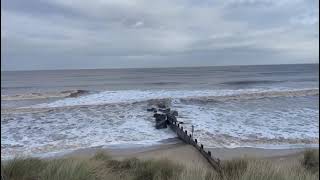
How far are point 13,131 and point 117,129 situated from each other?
526 centimetres

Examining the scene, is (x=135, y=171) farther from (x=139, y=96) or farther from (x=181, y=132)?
(x=139, y=96)

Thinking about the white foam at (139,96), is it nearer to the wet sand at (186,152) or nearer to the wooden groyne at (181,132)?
the wooden groyne at (181,132)

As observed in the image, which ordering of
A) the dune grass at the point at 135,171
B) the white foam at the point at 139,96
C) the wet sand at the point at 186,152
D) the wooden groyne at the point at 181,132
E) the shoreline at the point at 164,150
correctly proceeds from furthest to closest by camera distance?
the white foam at the point at 139,96 → the shoreline at the point at 164,150 → the wet sand at the point at 186,152 → the wooden groyne at the point at 181,132 → the dune grass at the point at 135,171

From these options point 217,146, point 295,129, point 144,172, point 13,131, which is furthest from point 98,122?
point 144,172

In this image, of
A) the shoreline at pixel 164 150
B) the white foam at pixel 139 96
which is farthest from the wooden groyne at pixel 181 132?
the white foam at pixel 139 96

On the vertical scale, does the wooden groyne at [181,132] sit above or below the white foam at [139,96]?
above

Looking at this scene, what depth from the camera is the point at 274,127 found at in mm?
18953

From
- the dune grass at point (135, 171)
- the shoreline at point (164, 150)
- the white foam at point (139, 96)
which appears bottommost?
the white foam at point (139, 96)

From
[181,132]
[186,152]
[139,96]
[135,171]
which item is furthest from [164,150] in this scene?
[139,96]

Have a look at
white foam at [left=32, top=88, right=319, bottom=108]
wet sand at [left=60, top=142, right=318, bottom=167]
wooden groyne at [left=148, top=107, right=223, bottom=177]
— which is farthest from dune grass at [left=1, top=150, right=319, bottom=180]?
white foam at [left=32, top=88, right=319, bottom=108]

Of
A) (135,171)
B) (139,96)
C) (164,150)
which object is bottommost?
(139,96)

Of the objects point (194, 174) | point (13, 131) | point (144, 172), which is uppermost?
point (194, 174)

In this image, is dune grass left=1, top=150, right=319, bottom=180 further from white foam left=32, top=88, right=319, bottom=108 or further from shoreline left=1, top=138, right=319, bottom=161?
white foam left=32, top=88, right=319, bottom=108

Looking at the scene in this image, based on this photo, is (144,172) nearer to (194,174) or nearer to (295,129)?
(194,174)
